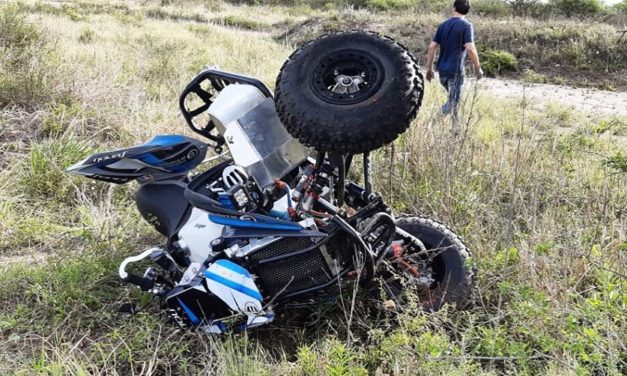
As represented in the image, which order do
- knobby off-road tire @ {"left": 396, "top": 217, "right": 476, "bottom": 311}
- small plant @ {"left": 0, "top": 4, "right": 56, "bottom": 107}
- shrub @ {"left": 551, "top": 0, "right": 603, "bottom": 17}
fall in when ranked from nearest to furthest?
knobby off-road tire @ {"left": 396, "top": 217, "right": 476, "bottom": 311}, small plant @ {"left": 0, "top": 4, "right": 56, "bottom": 107}, shrub @ {"left": 551, "top": 0, "right": 603, "bottom": 17}

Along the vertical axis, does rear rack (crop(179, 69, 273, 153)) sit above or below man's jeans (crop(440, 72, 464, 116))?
above

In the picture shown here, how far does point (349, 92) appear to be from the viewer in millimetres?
2586

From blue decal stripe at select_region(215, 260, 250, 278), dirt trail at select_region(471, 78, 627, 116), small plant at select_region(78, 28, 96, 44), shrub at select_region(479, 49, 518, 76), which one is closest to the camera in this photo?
blue decal stripe at select_region(215, 260, 250, 278)

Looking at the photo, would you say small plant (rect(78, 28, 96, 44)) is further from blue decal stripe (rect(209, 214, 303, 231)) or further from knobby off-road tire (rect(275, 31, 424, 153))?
knobby off-road tire (rect(275, 31, 424, 153))

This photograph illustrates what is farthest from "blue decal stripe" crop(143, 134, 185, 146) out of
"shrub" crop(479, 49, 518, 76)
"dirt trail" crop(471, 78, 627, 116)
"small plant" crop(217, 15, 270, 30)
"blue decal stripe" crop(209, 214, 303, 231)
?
"small plant" crop(217, 15, 270, 30)

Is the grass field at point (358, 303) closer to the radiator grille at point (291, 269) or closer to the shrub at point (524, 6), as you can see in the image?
the radiator grille at point (291, 269)

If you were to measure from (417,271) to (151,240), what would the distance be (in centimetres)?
196

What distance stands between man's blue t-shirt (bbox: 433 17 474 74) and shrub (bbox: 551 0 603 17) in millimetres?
20679

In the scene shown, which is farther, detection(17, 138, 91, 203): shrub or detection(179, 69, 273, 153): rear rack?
detection(17, 138, 91, 203): shrub

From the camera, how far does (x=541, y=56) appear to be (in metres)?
16.6

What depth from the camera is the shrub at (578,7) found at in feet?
82.8

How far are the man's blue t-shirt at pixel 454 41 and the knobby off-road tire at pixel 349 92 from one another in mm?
4626

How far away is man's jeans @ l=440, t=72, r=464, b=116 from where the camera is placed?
4805mm

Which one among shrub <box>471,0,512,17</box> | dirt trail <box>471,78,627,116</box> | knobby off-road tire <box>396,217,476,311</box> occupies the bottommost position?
dirt trail <box>471,78,627,116</box>
